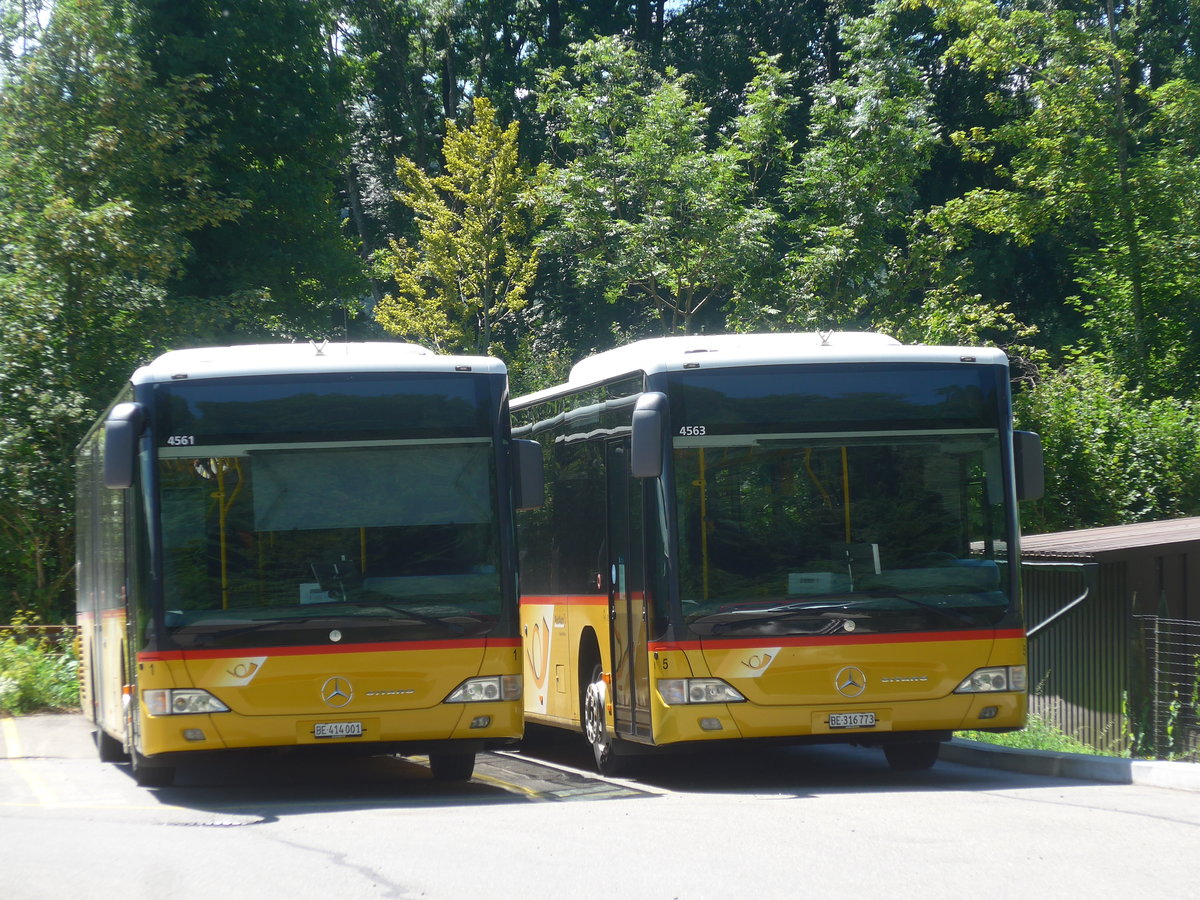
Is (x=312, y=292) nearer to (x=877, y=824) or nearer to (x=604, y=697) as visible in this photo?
(x=604, y=697)

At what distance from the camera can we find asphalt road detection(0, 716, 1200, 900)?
7.12 metres

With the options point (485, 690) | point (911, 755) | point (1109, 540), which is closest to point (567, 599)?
point (485, 690)

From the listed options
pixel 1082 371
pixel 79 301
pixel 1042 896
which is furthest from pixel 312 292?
pixel 1042 896

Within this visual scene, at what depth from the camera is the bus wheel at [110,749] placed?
13867 millimetres

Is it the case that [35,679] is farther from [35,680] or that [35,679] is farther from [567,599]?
[567,599]

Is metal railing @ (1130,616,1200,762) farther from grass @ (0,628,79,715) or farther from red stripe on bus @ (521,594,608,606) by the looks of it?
grass @ (0,628,79,715)

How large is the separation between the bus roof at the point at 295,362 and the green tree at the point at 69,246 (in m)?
11.8

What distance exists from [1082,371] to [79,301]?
1702 centimetres

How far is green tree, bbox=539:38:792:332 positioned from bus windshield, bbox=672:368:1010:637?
1726 cm

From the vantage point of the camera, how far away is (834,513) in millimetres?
10961

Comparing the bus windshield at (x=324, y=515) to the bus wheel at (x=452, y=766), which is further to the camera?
the bus wheel at (x=452, y=766)

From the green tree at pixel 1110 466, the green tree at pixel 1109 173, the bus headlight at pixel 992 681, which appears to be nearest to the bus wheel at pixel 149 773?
the bus headlight at pixel 992 681

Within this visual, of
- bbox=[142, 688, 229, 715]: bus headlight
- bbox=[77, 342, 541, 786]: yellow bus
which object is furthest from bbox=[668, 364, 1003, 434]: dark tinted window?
bbox=[142, 688, 229, 715]: bus headlight

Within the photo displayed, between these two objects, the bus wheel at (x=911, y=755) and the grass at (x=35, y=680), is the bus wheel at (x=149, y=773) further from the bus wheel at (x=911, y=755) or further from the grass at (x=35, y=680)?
the grass at (x=35, y=680)
